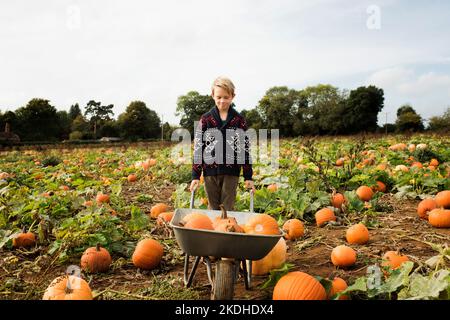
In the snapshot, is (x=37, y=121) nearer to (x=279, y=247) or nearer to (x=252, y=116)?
(x=252, y=116)

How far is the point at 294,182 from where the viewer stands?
584 centimetres

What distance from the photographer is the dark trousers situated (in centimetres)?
410

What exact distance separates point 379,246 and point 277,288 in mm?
1732

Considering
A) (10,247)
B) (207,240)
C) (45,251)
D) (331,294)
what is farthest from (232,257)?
(10,247)

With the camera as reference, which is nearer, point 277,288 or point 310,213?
point 277,288

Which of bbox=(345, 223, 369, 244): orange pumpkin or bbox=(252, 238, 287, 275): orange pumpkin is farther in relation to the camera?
A: bbox=(345, 223, 369, 244): orange pumpkin

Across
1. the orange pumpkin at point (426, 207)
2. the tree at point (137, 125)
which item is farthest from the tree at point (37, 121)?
the orange pumpkin at point (426, 207)

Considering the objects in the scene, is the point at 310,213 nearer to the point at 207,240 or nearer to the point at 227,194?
the point at 227,194

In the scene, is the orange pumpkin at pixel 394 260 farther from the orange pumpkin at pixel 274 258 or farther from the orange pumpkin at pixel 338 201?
the orange pumpkin at pixel 338 201

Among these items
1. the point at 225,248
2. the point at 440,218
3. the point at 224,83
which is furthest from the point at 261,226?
the point at 440,218

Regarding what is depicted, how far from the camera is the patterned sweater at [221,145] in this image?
13.1 ft

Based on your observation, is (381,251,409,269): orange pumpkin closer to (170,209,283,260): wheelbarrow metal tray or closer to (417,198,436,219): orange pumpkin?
(170,209,283,260): wheelbarrow metal tray

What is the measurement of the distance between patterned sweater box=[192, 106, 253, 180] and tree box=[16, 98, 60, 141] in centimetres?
5700

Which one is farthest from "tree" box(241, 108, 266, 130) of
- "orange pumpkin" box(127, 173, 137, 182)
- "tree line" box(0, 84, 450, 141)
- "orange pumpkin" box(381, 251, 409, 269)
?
"orange pumpkin" box(381, 251, 409, 269)
